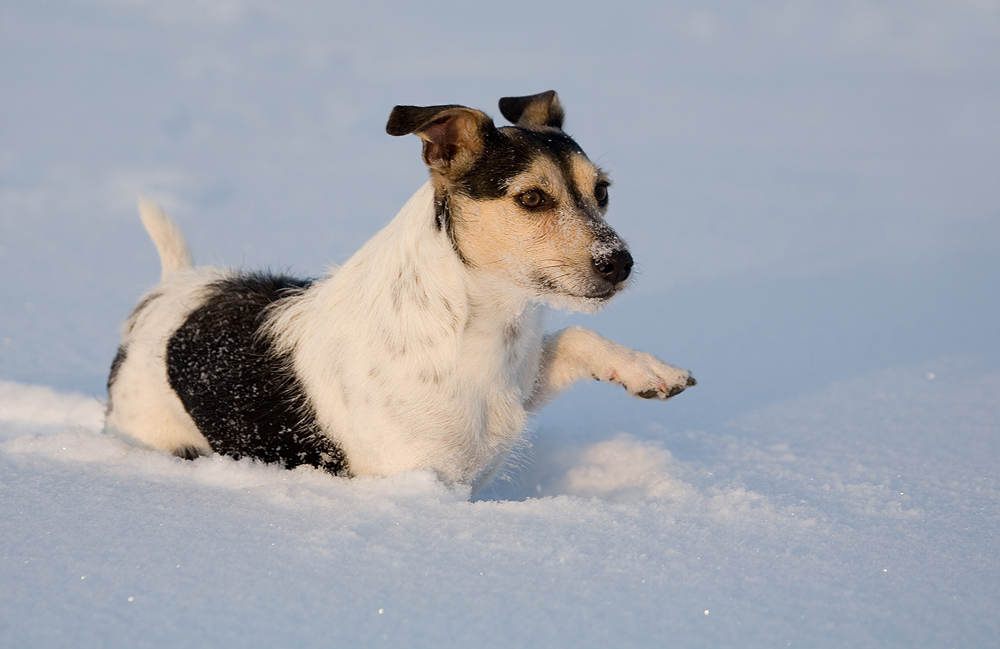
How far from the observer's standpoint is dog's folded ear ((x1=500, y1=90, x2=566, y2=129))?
4262 mm

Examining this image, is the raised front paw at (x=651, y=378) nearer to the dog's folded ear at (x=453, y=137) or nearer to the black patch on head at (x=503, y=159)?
the black patch on head at (x=503, y=159)

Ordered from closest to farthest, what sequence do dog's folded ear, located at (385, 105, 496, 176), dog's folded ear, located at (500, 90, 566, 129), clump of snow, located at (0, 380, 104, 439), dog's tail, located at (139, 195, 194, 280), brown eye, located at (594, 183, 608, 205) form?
dog's folded ear, located at (385, 105, 496, 176) < brown eye, located at (594, 183, 608, 205) < dog's folded ear, located at (500, 90, 566, 129) < dog's tail, located at (139, 195, 194, 280) < clump of snow, located at (0, 380, 104, 439)

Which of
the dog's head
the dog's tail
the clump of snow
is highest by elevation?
the dog's head

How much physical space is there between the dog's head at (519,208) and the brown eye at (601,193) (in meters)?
0.09

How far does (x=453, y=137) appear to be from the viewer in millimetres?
3648

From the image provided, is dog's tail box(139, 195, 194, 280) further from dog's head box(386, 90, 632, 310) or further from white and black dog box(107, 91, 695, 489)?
dog's head box(386, 90, 632, 310)

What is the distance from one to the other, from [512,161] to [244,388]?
1.68m

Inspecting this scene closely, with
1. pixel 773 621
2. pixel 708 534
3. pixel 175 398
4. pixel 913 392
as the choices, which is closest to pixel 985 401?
pixel 913 392

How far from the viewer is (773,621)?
2.68 meters

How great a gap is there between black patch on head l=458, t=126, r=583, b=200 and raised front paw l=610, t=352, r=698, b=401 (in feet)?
3.25

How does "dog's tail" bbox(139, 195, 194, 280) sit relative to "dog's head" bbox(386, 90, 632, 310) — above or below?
below

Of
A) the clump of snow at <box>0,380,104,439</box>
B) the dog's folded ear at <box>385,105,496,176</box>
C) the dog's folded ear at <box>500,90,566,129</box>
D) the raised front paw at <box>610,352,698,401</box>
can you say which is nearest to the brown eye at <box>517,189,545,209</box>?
the dog's folded ear at <box>385,105,496,176</box>

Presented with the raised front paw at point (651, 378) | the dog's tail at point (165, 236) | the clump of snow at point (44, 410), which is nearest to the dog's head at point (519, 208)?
the raised front paw at point (651, 378)

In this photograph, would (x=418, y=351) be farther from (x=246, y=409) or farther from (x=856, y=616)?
(x=856, y=616)
